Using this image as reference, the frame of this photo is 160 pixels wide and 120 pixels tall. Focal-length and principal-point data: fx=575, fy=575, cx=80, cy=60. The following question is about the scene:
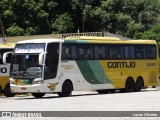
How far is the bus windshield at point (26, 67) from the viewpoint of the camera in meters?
28.2

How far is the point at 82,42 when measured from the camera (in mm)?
30906

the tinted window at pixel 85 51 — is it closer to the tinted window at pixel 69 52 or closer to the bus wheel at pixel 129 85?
the tinted window at pixel 69 52

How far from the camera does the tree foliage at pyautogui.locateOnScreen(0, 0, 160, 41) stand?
177 ft

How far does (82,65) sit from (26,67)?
361 cm

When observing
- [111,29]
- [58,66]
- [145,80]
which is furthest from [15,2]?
[58,66]

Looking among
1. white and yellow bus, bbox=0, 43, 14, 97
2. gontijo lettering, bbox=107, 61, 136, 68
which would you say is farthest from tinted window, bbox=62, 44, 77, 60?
white and yellow bus, bbox=0, 43, 14, 97

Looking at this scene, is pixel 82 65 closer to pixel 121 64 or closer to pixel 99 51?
pixel 99 51

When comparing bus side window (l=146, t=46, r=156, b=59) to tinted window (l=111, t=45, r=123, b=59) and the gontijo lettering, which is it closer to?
the gontijo lettering

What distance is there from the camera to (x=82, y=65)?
101 feet

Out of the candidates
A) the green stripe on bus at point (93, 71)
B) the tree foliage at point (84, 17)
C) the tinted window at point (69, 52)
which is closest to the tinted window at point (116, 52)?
the green stripe on bus at point (93, 71)

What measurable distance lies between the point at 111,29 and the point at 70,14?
16.6 feet

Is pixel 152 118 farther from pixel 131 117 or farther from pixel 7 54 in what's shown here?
pixel 7 54

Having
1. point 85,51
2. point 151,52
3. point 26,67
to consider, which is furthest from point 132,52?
point 26,67

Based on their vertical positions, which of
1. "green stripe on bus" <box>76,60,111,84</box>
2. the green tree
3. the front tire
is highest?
the green tree
